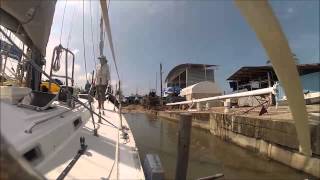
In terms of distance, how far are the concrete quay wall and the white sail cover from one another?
4.23 meters

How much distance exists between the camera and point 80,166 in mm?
3225

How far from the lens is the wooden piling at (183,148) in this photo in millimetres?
5133

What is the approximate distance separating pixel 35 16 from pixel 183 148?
10.3 feet

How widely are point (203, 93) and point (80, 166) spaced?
25.4 metres

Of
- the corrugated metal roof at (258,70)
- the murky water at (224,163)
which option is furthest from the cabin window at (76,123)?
the corrugated metal roof at (258,70)

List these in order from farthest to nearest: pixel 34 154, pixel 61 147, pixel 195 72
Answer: pixel 195 72
pixel 61 147
pixel 34 154

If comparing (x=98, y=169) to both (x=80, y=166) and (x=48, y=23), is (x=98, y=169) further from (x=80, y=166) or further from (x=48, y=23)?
(x=48, y=23)

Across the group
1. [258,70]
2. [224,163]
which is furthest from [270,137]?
[258,70]

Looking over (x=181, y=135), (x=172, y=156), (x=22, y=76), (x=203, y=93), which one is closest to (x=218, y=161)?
(x=172, y=156)

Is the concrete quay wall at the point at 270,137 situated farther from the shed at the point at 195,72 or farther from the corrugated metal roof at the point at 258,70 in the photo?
the shed at the point at 195,72

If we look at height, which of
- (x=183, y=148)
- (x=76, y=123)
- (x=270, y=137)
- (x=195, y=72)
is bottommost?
(x=270, y=137)

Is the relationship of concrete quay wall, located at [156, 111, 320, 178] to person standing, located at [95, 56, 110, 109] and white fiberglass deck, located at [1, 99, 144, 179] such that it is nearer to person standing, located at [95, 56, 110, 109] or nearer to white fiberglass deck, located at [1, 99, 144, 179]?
white fiberglass deck, located at [1, 99, 144, 179]

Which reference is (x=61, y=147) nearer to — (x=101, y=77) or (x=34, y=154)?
(x=34, y=154)

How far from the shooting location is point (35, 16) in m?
4.27
